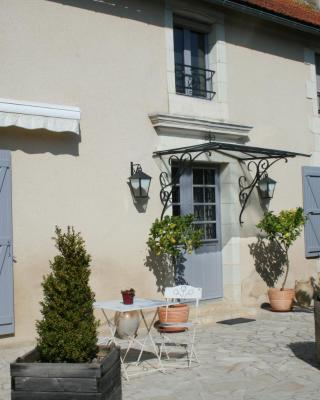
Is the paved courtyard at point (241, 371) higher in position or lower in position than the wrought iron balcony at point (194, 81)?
lower

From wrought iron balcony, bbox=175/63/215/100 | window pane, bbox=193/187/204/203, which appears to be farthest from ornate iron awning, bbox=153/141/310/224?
wrought iron balcony, bbox=175/63/215/100

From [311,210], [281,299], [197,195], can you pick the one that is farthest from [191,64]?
[281,299]

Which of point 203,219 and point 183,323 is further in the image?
point 203,219

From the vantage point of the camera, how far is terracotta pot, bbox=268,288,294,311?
8.77m

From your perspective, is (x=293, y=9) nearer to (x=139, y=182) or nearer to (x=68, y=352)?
(x=139, y=182)

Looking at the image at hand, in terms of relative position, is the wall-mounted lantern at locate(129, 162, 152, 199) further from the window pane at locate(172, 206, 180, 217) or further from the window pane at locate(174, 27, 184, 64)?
the window pane at locate(174, 27, 184, 64)

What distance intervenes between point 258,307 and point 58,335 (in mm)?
5668

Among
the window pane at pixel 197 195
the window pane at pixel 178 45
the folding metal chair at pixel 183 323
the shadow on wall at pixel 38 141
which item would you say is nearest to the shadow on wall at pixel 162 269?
the window pane at pixel 197 195

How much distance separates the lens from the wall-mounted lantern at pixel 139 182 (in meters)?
7.54

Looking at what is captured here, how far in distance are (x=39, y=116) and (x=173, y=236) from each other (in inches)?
85.9

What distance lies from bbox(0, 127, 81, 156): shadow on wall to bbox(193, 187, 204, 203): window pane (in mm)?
2180

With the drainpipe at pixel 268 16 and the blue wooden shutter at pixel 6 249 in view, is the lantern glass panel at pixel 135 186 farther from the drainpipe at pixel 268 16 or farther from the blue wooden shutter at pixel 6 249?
the drainpipe at pixel 268 16

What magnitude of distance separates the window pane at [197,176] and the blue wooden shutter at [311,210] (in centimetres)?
215

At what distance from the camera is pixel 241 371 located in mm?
5492
